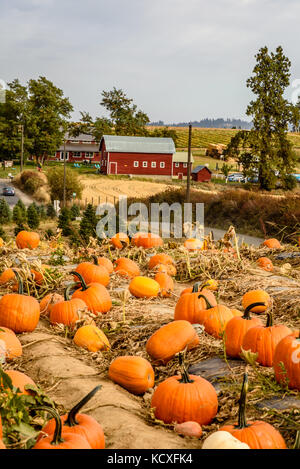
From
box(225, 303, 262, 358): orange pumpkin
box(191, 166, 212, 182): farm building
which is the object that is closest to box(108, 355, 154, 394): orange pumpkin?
box(225, 303, 262, 358): orange pumpkin

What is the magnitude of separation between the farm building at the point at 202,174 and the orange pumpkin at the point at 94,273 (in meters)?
45.3

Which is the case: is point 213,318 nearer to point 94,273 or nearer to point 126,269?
point 94,273

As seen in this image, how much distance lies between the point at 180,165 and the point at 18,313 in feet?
174

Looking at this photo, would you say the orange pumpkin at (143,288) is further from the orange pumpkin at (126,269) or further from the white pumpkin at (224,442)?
the white pumpkin at (224,442)

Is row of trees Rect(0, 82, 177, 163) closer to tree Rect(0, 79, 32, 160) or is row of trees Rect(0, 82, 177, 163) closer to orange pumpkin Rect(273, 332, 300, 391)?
tree Rect(0, 79, 32, 160)

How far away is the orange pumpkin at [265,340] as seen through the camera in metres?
3.51

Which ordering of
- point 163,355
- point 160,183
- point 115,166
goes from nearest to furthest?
point 163,355, point 160,183, point 115,166

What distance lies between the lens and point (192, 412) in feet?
9.60

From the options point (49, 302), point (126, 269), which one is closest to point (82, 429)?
point (49, 302)

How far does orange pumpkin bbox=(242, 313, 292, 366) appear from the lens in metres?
3.51

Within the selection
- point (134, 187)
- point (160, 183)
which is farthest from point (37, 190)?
point (160, 183)
